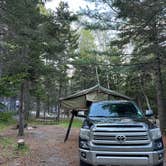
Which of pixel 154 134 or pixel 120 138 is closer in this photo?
pixel 120 138

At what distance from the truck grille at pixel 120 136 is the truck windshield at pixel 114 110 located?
3.60 feet

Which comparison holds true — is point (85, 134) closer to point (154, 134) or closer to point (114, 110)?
point (154, 134)

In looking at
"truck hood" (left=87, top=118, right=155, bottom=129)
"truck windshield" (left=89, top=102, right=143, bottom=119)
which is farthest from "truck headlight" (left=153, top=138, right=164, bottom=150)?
"truck windshield" (left=89, top=102, right=143, bottom=119)

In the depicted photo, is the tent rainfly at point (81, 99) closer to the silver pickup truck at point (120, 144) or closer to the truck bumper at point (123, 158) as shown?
the silver pickup truck at point (120, 144)

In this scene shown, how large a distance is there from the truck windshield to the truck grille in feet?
3.60

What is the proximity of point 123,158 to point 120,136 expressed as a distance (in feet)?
1.55

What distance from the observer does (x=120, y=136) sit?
21.5 ft

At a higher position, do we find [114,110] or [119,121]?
[114,110]

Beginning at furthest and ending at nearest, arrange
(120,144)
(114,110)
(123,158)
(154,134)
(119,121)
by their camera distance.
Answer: (114,110)
(119,121)
(154,134)
(120,144)
(123,158)

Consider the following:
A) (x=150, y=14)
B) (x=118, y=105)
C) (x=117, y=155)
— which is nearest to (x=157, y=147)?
(x=117, y=155)

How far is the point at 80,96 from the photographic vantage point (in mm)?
13109

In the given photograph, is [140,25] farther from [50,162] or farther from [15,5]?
[50,162]

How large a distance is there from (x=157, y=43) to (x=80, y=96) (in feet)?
13.9

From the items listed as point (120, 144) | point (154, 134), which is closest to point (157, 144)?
point (154, 134)
